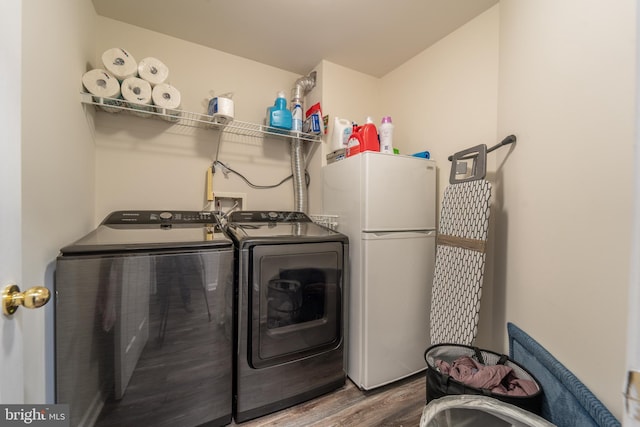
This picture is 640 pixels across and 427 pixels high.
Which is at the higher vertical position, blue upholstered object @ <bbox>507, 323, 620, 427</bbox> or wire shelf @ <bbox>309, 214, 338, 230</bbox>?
wire shelf @ <bbox>309, 214, 338, 230</bbox>

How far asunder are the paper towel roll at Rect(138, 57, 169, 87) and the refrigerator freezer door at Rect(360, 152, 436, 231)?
142 centimetres

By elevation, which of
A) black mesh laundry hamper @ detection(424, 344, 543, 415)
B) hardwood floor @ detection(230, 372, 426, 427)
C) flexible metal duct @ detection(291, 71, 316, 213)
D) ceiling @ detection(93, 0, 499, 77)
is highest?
ceiling @ detection(93, 0, 499, 77)

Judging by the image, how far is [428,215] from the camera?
5.95ft

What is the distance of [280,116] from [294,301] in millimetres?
1470

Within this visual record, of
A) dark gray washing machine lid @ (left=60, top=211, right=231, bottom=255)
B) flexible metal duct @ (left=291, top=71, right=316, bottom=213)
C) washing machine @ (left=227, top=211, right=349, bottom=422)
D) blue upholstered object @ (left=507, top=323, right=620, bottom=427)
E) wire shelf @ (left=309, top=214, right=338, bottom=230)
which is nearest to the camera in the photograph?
blue upholstered object @ (left=507, top=323, right=620, bottom=427)

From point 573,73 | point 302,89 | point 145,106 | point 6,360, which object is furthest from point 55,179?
point 573,73

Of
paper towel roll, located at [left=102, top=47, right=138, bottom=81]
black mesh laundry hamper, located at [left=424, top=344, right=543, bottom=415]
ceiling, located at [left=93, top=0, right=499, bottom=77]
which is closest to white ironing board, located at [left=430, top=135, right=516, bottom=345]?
black mesh laundry hamper, located at [left=424, top=344, right=543, bottom=415]

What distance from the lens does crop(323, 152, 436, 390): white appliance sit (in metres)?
1.60

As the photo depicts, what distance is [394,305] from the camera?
66.2 inches

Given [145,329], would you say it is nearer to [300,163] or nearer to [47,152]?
[47,152]

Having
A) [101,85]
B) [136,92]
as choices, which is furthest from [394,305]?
[101,85]

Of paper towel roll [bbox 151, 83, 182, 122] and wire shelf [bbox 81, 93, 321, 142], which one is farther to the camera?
paper towel roll [bbox 151, 83, 182, 122]

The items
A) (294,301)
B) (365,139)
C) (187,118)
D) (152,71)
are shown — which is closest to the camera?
(294,301)

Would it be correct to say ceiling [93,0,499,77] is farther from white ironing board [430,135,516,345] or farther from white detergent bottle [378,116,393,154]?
white ironing board [430,135,516,345]
